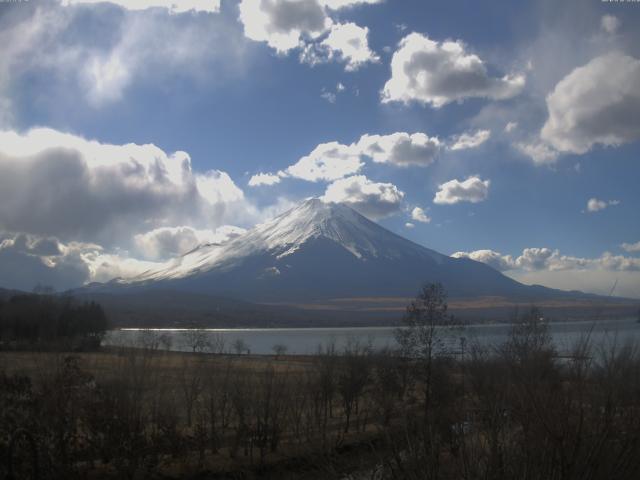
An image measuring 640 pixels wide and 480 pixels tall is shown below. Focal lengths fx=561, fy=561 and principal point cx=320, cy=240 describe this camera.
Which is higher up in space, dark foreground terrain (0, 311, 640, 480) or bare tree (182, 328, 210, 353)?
dark foreground terrain (0, 311, 640, 480)

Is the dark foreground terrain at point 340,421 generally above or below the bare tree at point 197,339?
above

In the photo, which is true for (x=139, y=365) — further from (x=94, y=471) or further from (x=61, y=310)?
(x=61, y=310)

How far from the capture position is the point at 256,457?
21.3 metres

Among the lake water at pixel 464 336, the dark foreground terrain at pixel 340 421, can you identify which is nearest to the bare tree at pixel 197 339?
the lake water at pixel 464 336

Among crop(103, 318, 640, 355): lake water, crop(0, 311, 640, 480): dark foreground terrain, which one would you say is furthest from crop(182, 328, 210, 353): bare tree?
crop(0, 311, 640, 480): dark foreground terrain

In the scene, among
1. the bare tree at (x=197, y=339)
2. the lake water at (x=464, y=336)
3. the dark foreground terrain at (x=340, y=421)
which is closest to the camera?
the dark foreground terrain at (x=340, y=421)

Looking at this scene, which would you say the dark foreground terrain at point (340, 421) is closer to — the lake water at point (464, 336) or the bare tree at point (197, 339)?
the lake water at point (464, 336)

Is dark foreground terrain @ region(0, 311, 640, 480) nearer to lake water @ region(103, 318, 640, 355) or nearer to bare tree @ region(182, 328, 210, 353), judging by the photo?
lake water @ region(103, 318, 640, 355)

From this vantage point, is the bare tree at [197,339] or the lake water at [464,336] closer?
the lake water at [464,336]

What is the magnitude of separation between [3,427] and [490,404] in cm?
1146

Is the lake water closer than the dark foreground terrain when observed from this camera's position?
No

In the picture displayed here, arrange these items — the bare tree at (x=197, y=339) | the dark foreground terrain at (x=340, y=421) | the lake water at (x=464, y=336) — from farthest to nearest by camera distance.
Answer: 1. the bare tree at (x=197, y=339)
2. the lake water at (x=464, y=336)
3. the dark foreground terrain at (x=340, y=421)

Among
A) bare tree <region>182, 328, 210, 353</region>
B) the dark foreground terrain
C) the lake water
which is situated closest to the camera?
the dark foreground terrain

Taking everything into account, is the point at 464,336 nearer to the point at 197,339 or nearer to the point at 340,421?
the point at 340,421
